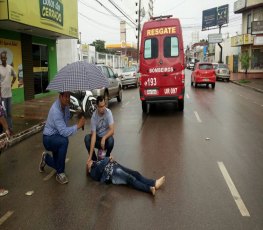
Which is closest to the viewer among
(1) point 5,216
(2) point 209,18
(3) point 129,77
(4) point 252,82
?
(1) point 5,216

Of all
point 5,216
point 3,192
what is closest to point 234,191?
point 5,216

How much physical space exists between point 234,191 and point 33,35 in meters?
14.6

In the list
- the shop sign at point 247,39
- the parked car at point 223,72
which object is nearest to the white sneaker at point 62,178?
the parked car at point 223,72

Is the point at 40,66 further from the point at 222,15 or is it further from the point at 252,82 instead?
the point at 222,15

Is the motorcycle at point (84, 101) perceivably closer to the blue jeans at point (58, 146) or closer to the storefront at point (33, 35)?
the blue jeans at point (58, 146)

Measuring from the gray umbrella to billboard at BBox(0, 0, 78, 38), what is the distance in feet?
24.3

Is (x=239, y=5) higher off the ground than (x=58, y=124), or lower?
higher

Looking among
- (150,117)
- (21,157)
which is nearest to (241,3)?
(150,117)

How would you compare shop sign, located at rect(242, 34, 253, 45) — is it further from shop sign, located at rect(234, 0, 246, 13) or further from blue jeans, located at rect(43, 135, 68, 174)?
blue jeans, located at rect(43, 135, 68, 174)

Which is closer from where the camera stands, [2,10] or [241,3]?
[2,10]

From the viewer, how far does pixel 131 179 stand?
5289 mm

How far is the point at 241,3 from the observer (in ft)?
133

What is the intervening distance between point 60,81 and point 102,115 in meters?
1.00

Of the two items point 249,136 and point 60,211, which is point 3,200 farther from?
point 249,136
